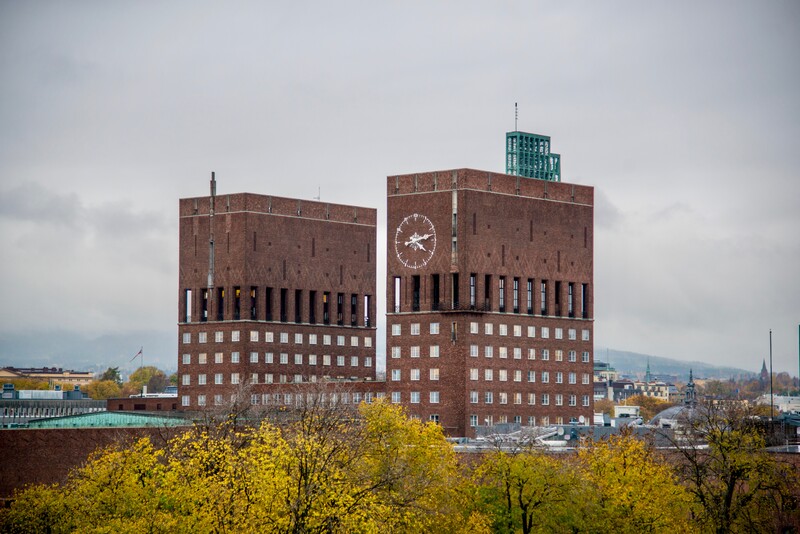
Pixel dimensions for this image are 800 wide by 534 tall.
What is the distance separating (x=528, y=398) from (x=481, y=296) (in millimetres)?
13500

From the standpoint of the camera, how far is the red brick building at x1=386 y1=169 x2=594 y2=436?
7210 inches

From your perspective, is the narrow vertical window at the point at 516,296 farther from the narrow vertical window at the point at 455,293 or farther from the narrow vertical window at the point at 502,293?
the narrow vertical window at the point at 455,293

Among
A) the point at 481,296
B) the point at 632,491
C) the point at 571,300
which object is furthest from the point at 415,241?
the point at 632,491

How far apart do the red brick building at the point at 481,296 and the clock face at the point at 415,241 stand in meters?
0.11

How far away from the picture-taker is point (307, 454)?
9588cm

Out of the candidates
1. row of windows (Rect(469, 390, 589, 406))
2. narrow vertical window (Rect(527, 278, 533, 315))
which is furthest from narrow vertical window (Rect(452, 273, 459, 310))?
narrow vertical window (Rect(527, 278, 533, 315))

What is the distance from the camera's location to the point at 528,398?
189 meters

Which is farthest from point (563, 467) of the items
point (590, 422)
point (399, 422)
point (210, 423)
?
point (590, 422)

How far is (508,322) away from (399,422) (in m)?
64.7

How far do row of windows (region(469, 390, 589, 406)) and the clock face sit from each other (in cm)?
1585

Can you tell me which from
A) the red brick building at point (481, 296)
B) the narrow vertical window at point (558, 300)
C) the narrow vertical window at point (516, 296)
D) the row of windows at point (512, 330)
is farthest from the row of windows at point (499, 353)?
the narrow vertical window at point (516, 296)

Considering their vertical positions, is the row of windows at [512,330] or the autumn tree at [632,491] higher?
the row of windows at [512,330]

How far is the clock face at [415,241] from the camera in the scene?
185 metres

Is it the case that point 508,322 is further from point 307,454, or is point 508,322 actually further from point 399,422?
point 307,454
